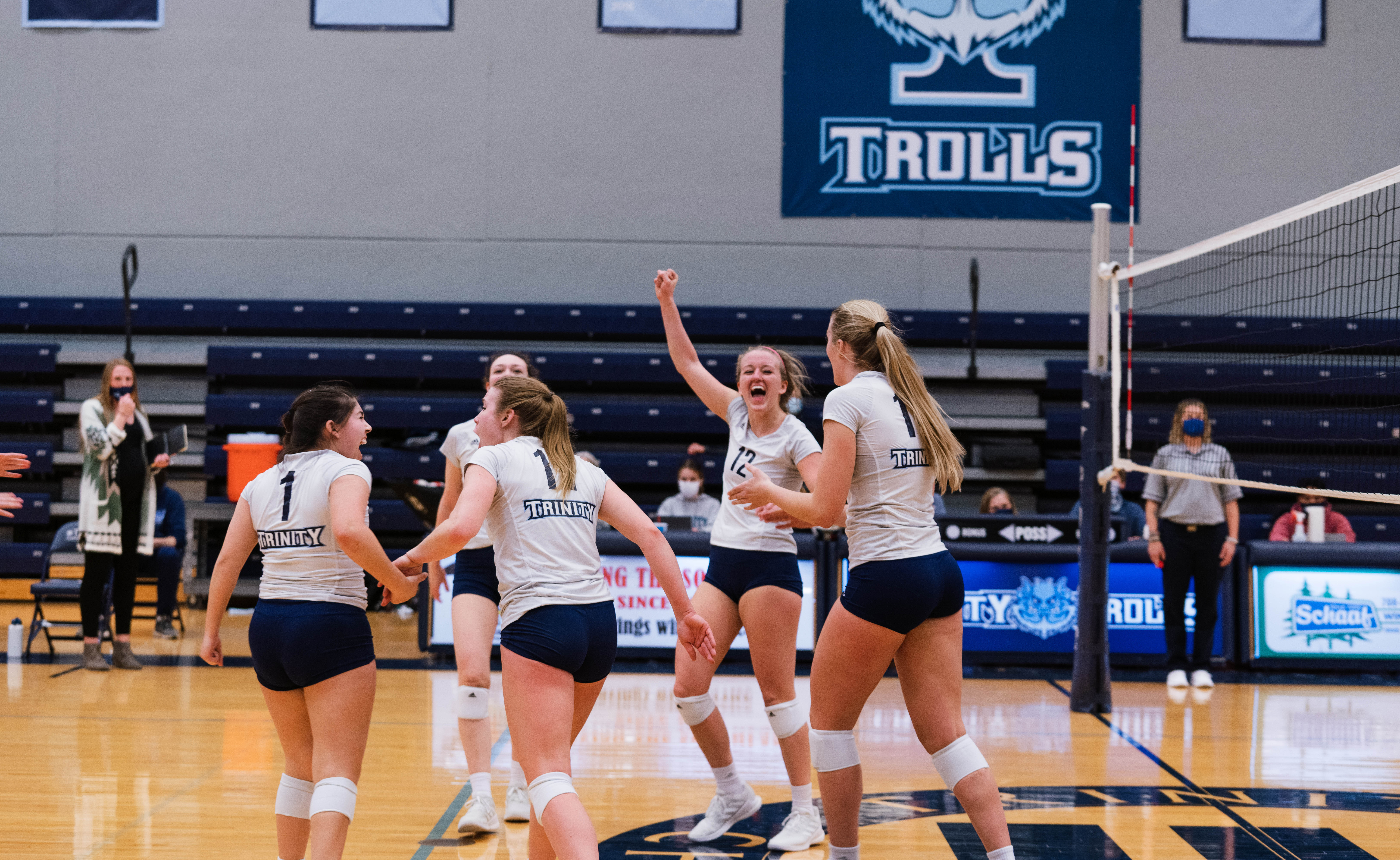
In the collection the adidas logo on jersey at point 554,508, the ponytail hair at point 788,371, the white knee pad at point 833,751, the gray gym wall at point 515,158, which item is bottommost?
the white knee pad at point 833,751

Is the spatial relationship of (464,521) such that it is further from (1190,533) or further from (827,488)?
(1190,533)

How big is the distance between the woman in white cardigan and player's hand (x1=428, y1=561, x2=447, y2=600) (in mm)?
1822

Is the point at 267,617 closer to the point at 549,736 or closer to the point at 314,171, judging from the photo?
the point at 549,736

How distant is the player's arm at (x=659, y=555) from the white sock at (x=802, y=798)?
42.8 inches

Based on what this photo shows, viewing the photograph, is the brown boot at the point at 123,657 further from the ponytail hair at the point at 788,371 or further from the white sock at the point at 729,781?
the ponytail hair at the point at 788,371

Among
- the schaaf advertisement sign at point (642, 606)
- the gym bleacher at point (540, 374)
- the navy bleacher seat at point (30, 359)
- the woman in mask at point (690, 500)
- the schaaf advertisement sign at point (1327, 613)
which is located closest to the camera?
the schaaf advertisement sign at point (1327, 613)

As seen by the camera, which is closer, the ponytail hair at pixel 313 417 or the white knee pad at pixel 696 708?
the ponytail hair at pixel 313 417

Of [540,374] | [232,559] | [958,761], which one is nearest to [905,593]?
[958,761]

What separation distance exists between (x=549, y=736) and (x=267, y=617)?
0.78m

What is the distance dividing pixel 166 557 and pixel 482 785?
18.5ft

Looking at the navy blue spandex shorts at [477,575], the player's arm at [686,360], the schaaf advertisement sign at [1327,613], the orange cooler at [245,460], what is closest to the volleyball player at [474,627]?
the navy blue spandex shorts at [477,575]

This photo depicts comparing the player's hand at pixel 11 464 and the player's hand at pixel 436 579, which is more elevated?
the player's hand at pixel 11 464

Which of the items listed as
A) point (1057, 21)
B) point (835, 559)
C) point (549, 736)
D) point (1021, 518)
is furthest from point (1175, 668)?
point (1057, 21)

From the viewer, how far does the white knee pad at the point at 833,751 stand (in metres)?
3.21
